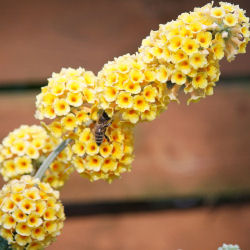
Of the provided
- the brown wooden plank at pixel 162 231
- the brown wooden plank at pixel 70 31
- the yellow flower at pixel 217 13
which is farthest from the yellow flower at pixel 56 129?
the brown wooden plank at pixel 162 231

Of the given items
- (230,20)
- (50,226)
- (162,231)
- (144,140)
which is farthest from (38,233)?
(162,231)

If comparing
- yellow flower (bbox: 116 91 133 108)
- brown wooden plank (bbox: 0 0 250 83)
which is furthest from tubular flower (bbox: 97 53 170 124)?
brown wooden plank (bbox: 0 0 250 83)

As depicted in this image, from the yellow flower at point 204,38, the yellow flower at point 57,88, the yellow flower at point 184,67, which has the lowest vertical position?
the yellow flower at point 184,67

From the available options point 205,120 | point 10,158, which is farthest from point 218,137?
point 10,158

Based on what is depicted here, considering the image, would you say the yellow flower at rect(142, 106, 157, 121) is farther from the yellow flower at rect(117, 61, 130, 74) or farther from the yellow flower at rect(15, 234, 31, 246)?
the yellow flower at rect(15, 234, 31, 246)

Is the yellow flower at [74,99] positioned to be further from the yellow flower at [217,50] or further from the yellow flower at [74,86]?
the yellow flower at [217,50]
